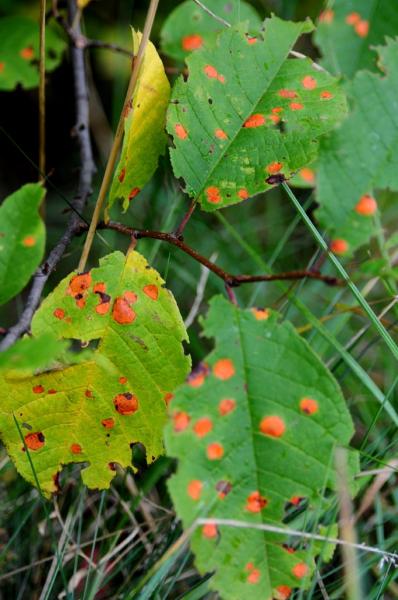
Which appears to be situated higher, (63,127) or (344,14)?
(344,14)

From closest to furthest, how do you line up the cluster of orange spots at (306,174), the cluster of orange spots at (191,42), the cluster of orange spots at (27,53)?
the cluster of orange spots at (306,174), the cluster of orange spots at (191,42), the cluster of orange spots at (27,53)

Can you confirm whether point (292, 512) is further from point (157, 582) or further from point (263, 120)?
point (263, 120)

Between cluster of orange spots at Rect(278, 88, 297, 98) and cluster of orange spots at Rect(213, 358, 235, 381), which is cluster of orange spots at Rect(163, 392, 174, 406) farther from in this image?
cluster of orange spots at Rect(278, 88, 297, 98)

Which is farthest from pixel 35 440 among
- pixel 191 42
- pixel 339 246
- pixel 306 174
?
pixel 191 42

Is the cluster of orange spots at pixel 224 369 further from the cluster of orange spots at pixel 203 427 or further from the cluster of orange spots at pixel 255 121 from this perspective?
the cluster of orange spots at pixel 255 121

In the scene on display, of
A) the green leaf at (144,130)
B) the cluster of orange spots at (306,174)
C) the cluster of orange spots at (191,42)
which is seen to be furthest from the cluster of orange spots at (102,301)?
the cluster of orange spots at (191,42)

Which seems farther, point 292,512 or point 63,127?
point 63,127

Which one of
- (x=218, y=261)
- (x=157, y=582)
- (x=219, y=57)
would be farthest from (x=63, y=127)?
(x=157, y=582)
